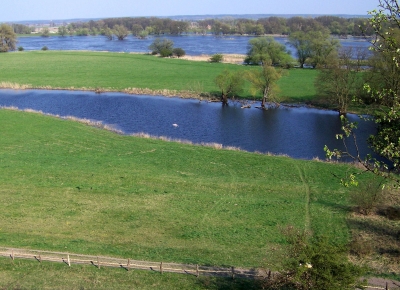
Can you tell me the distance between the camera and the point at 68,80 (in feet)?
250

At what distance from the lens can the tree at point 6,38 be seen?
11418 centimetres

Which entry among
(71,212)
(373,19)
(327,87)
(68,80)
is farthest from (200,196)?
(68,80)

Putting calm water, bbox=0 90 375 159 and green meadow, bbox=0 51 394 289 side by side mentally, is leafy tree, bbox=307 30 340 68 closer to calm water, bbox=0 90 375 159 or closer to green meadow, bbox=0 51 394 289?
calm water, bbox=0 90 375 159

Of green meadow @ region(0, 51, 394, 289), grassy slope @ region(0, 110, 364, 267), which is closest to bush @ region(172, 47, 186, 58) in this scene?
→ green meadow @ region(0, 51, 394, 289)

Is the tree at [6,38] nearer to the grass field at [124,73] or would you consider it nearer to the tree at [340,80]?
the grass field at [124,73]

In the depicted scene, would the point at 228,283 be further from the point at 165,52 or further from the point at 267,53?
the point at 165,52

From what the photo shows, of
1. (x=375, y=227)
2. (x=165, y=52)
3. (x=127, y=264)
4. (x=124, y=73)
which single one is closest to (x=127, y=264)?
(x=127, y=264)

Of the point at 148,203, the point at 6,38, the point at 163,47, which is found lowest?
the point at 148,203

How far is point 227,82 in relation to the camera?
61.3 meters

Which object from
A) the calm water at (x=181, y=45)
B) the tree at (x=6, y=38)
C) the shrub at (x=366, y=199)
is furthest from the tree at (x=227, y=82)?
the tree at (x=6, y=38)

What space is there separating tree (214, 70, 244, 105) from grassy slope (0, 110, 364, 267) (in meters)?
24.4

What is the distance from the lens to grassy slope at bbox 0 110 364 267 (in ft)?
65.9

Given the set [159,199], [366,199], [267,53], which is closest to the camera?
[366,199]

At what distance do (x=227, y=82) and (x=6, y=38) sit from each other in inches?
3281
